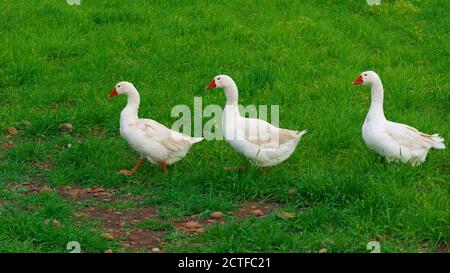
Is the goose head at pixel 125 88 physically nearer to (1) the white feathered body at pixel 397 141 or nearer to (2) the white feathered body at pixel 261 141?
(2) the white feathered body at pixel 261 141

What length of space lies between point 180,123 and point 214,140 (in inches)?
23.5

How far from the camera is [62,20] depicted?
12711 mm

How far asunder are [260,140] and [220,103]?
2363 millimetres

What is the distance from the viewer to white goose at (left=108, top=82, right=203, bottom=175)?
7699 mm

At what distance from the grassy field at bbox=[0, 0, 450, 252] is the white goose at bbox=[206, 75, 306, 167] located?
253 mm

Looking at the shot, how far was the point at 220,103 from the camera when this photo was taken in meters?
9.80

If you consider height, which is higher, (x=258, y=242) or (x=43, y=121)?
(x=43, y=121)

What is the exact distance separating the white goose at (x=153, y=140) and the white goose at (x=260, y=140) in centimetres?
40

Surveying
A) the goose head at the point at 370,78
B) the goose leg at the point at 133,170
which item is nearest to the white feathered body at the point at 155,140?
the goose leg at the point at 133,170

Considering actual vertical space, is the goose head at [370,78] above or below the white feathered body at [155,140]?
above

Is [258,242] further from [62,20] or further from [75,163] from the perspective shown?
[62,20]

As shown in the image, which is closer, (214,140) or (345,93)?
(214,140)

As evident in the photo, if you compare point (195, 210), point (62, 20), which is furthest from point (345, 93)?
point (62, 20)

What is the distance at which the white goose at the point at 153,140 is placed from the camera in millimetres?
7699
